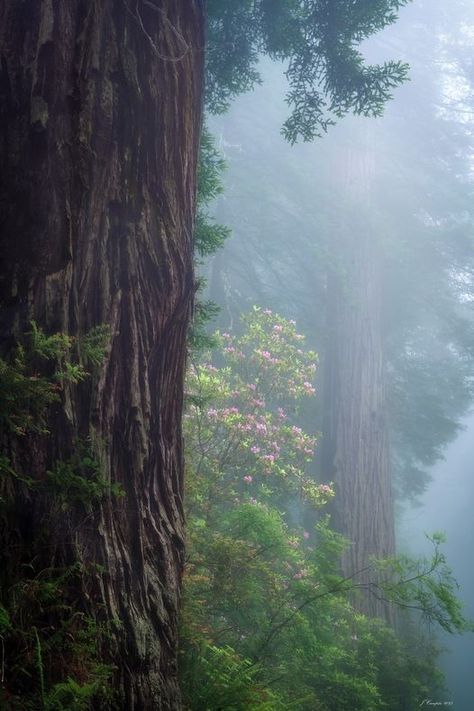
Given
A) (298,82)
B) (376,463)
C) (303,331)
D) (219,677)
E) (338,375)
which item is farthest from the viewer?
(303,331)

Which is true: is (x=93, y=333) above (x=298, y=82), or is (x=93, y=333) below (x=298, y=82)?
below

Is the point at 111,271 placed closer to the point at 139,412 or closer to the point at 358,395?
the point at 139,412

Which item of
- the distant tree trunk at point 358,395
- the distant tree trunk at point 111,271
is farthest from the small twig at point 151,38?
the distant tree trunk at point 358,395

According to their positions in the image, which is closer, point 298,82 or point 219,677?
point 219,677

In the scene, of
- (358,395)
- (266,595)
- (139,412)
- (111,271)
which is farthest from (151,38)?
(358,395)

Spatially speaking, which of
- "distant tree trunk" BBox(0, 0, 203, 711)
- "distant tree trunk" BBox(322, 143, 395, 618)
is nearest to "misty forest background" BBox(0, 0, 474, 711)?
"distant tree trunk" BBox(0, 0, 203, 711)

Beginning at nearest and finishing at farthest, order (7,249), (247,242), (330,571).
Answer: (7,249) < (330,571) < (247,242)

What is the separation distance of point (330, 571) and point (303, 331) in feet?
30.5

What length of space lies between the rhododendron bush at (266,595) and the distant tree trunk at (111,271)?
0.41 meters

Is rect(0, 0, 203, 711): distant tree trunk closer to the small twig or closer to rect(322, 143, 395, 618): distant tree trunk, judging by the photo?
the small twig

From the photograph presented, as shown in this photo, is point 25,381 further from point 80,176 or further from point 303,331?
point 303,331

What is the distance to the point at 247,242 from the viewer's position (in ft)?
46.4

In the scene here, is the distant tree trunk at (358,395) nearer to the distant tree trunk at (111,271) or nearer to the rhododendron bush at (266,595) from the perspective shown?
the rhododendron bush at (266,595)

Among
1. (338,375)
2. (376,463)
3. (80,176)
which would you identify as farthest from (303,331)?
(80,176)
